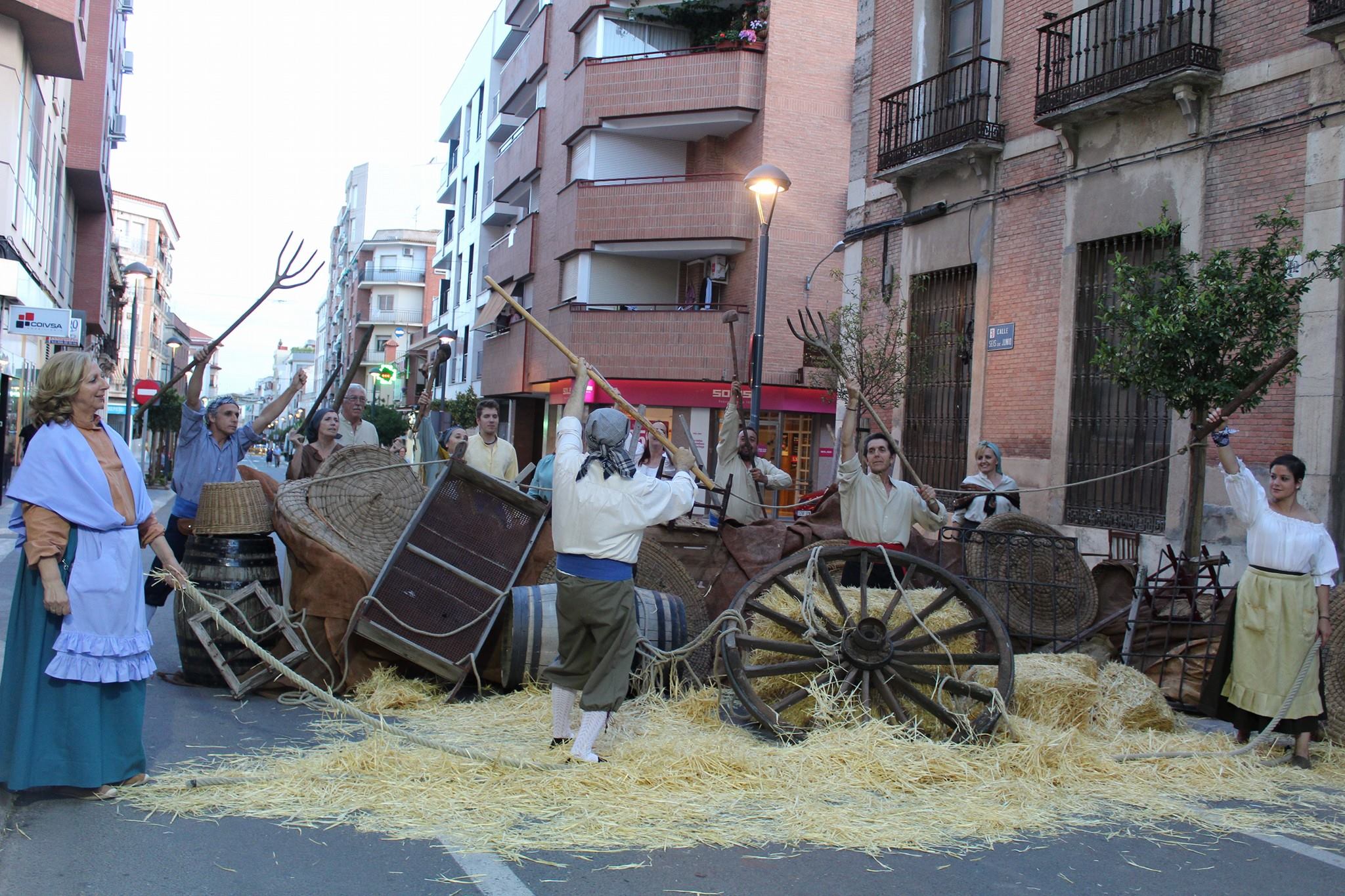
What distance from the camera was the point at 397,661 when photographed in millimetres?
7340

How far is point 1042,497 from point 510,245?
22.7m

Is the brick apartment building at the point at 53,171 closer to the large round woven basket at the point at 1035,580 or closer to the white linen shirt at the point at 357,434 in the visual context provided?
the white linen shirt at the point at 357,434

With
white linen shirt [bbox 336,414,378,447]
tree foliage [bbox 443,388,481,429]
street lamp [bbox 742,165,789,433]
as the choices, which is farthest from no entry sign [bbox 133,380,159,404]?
white linen shirt [bbox 336,414,378,447]

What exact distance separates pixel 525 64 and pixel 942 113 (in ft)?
71.1

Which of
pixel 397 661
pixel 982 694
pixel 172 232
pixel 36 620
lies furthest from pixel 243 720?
pixel 172 232

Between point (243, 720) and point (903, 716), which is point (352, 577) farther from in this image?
point (903, 716)

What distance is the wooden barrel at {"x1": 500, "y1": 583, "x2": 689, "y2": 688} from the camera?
23.4 ft

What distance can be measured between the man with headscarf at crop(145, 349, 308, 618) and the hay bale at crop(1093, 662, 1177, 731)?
568 centimetres

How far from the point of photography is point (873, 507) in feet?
24.4

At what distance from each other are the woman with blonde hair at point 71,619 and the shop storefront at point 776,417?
19.4 m

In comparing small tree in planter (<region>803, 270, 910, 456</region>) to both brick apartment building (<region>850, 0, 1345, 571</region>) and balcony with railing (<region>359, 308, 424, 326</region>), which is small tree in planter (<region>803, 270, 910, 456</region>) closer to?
brick apartment building (<region>850, 0, 1345, 571</region>)

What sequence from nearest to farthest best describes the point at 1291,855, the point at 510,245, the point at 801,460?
1. the point at 1291,855
2. the point at 801,460
3. the point at 510,245

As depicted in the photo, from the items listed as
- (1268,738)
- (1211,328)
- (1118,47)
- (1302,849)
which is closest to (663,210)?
(1118,47)

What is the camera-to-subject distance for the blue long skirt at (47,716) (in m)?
4.77
